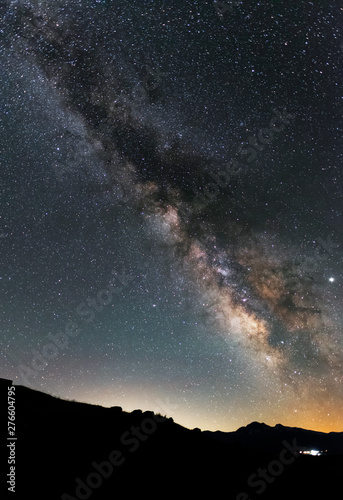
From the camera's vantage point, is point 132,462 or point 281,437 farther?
point 281,437

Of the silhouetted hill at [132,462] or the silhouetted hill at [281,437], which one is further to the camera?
the silhouetted hill at [281,437]

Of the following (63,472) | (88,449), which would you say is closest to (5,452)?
(63,472)

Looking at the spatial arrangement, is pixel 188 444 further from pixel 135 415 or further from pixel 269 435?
pixel 269 435

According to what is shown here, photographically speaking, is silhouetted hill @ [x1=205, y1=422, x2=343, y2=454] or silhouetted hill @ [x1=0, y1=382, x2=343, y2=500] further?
silhouetted hill @ [x1=205, y1=422, x2=343, y2=454]

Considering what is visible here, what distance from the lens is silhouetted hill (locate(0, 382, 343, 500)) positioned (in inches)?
242

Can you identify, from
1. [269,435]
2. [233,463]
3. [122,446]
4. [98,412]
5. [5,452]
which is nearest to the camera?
[5,452]

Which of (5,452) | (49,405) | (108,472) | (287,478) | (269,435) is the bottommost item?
(269,435)

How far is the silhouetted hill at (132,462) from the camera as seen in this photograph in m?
6.14

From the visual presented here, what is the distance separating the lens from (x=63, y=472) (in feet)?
20.4

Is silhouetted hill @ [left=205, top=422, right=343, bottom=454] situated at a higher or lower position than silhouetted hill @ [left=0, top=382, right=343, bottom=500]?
lower

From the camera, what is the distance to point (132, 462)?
25.0 feet

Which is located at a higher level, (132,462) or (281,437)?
(132,462)

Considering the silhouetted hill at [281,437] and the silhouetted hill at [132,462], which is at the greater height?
the silhouetted hill at [132,462]

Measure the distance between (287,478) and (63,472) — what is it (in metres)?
6.87
